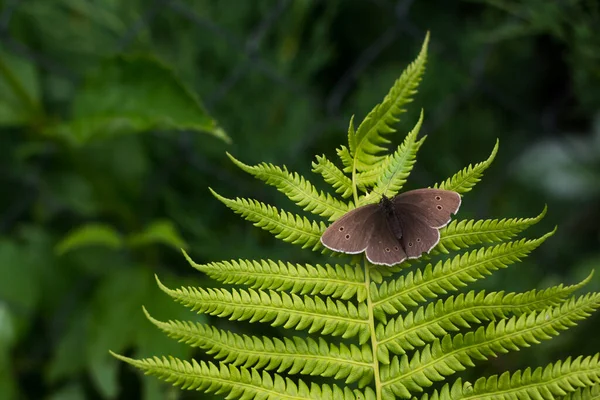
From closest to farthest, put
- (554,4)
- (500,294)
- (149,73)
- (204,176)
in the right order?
(500,294)
(149,73)
(554,4)
(204,176)

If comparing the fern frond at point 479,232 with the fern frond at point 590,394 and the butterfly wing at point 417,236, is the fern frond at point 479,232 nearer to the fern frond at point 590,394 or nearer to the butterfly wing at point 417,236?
the butterfly wing at point 417,236

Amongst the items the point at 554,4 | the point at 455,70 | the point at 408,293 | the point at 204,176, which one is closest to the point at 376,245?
the point at 408,293

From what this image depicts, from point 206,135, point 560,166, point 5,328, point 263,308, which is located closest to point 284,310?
point 263,308

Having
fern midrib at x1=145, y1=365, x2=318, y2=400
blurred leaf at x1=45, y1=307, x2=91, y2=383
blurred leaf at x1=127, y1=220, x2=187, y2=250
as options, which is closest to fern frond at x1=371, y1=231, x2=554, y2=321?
fern midrib at x1=145, y1=365, x2=318, y2=400

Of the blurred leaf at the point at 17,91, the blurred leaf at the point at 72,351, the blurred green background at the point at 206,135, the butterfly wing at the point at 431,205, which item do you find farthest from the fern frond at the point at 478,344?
the blurred leaf at the point at 17,91

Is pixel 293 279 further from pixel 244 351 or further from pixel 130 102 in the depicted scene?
→ pixel 130 102

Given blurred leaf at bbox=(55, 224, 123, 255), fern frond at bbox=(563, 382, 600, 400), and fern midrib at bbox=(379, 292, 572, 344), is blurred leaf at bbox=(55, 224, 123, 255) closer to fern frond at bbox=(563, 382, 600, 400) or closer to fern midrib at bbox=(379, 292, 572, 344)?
fern midrib at bbox=(379, 292, 572, 344)

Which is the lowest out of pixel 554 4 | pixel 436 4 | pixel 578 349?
pixel 578 349

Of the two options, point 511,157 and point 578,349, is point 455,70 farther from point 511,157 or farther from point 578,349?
point 578,349

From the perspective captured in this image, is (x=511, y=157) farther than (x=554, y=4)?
Yes
